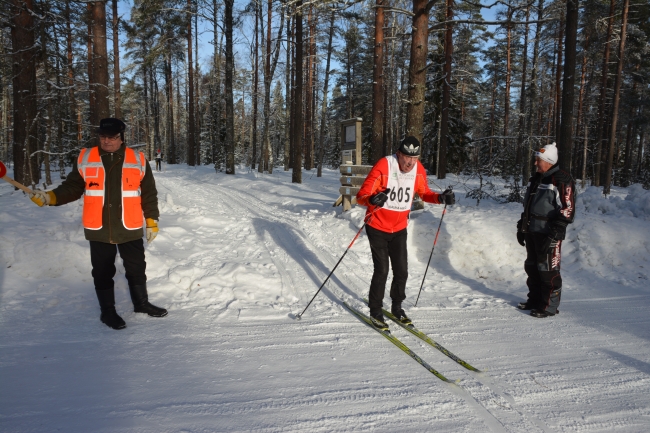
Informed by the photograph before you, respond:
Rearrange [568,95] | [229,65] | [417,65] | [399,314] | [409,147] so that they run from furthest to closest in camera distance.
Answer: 1. [229,65]
2. [568,95]
3. [417,65]
4. [399,314]
5. [409,147]

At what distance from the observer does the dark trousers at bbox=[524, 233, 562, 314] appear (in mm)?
4500

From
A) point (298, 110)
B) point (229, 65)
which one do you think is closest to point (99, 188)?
point (298, 110)

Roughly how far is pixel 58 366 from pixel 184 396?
1161 mm

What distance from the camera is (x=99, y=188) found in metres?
3.60

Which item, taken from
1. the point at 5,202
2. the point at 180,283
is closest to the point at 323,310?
the point at 180,283

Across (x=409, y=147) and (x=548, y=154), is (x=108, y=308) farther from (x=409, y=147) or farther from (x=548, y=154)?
(x=548, y=154)

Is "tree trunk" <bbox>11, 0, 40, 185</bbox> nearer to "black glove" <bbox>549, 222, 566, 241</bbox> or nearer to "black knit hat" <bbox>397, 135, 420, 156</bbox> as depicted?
"black knit hat" <bbox>397, 135, 420, 156</bbox>

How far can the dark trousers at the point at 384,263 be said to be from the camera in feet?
13.4

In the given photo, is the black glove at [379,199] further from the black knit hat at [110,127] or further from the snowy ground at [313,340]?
the black knit hat at [110,127]

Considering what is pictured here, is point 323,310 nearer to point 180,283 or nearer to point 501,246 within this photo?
point 180,283

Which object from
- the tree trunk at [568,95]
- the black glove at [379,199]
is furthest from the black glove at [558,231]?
the tree trunk at [568,95]

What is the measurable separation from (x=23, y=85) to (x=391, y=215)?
496 inches

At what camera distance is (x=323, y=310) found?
441cm

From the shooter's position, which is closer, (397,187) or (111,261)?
(111,261)
